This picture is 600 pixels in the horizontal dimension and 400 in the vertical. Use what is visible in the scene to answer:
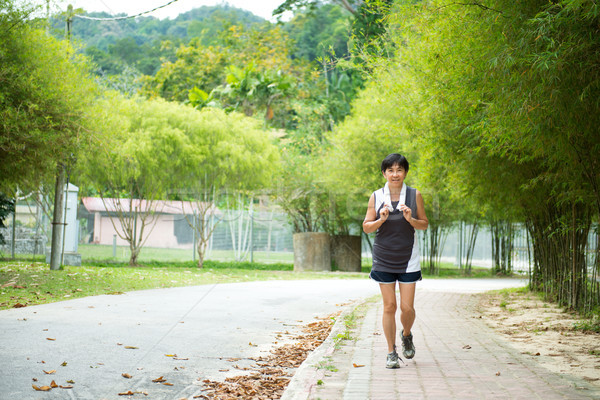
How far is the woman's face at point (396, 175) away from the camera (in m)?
5.25

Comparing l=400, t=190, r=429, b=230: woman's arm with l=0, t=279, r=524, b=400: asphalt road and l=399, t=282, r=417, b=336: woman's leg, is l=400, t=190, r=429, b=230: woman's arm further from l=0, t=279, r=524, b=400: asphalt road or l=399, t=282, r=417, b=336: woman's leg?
l=0, t=279, r=524, b=400: asphalt road

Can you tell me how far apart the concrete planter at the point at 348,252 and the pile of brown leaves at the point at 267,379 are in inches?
664

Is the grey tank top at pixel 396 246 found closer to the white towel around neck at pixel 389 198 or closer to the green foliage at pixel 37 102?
the white towel around neck at pixel 389 198

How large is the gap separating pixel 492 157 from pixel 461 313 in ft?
7.94

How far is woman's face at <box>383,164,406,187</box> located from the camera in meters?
5.25

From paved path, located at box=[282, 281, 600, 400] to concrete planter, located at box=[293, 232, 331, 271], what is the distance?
16.0 meters

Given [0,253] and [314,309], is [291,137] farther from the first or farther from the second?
[314,309]

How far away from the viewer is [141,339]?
6910 millimetres

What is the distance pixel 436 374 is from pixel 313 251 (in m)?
18.6

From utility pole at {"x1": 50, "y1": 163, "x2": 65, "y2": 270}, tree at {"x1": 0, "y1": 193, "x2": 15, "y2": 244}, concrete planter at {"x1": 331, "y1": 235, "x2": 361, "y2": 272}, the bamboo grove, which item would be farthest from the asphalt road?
concrete planter at {"x1": 331, "y1": 235, "x2": 361, "y2": 272}

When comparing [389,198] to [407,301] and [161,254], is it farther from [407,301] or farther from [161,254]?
[161,254]

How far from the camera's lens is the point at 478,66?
648 centimetres

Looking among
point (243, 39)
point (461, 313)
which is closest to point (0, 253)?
point (461, 313)

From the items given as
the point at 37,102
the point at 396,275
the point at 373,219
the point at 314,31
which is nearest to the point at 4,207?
the point at 37,102
